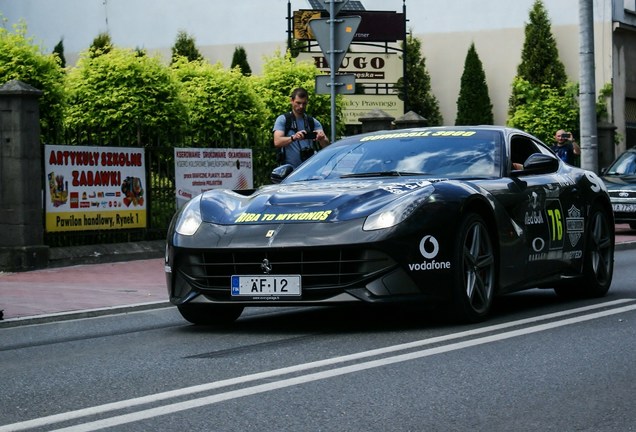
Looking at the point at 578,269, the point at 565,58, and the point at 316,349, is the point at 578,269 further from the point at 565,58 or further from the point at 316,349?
the point at 565,58

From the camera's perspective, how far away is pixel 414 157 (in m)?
10.1

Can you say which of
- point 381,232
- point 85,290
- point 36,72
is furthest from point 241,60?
point 381,232

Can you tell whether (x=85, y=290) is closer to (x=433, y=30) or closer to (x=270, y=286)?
(x=270, y=286)

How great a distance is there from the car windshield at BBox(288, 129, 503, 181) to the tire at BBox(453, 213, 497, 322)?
25.8 inches

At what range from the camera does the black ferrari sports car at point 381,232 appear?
8797 mm

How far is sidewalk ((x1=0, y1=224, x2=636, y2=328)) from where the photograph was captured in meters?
11.4

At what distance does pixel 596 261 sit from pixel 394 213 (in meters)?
3.24

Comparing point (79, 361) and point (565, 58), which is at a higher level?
point (565, 58)

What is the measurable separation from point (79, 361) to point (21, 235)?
27.3ft

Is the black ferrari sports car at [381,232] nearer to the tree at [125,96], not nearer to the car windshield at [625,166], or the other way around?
the tree at [125,96]

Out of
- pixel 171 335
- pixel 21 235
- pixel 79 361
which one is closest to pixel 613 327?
pixel 171 335

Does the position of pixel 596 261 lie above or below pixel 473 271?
below

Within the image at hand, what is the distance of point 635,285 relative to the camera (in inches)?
500

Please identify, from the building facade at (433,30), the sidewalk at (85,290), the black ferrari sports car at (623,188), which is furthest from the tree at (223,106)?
the building facade at (433,30)
